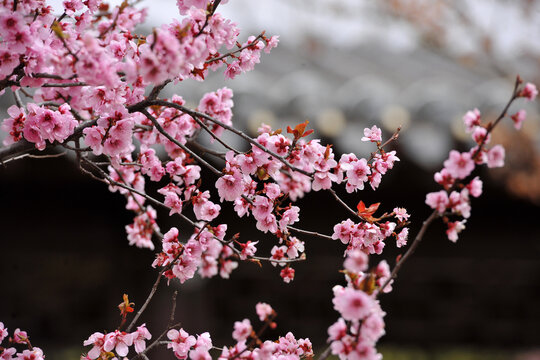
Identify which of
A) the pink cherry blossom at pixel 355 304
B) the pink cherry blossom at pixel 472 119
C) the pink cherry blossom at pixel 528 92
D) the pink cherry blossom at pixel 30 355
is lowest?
the pink cherry blossom at pixel 30 355

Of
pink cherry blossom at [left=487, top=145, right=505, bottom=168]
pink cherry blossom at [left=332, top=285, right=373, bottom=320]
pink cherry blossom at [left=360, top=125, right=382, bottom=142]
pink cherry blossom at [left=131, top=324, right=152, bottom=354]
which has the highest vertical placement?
pink cherry blossom at [left=360, top=125, right=382, bottom=142]

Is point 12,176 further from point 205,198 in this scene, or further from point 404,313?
point 404,313

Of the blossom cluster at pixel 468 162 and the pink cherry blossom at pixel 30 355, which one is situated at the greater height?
the blossom cluster at pixel 468 162

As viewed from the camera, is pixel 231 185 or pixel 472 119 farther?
pixel 231 185

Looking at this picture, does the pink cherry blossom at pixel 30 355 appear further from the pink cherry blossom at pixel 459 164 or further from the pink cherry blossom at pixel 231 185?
the pink cherry blossom at pixel 459 164

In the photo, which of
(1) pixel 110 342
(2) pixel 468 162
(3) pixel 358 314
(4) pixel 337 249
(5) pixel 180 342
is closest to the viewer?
(3) pixel 358 314

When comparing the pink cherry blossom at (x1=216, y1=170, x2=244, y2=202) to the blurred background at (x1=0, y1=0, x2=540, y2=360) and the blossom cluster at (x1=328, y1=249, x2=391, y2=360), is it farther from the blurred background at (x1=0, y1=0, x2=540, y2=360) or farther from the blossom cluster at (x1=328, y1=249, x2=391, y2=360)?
the blurred background at (x1=0, y1=0, x2=540, y2=360)

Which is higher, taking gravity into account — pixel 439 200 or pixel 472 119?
pixel 472 119

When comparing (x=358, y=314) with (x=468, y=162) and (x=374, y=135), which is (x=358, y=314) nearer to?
(x=468, y=162)

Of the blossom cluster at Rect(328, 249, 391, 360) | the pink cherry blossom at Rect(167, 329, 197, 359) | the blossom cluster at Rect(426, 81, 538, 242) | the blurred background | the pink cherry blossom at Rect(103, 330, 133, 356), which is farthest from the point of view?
the blurred background

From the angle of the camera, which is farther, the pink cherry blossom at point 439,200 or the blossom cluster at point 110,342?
the blossom cluster at point 110,342

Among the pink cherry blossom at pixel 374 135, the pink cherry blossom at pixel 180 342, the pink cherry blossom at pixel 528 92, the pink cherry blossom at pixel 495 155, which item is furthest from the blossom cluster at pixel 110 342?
the pink cherry blossom at pixel 528 92

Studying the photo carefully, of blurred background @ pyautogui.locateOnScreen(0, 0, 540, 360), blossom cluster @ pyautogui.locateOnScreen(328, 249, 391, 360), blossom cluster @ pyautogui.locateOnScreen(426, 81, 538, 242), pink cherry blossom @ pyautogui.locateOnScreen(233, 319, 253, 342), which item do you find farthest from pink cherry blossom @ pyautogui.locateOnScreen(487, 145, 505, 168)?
blurred background @ pyautogui.locateOnScreen(0, 0, 540, 360)

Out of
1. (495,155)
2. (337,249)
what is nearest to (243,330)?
(495,155)
